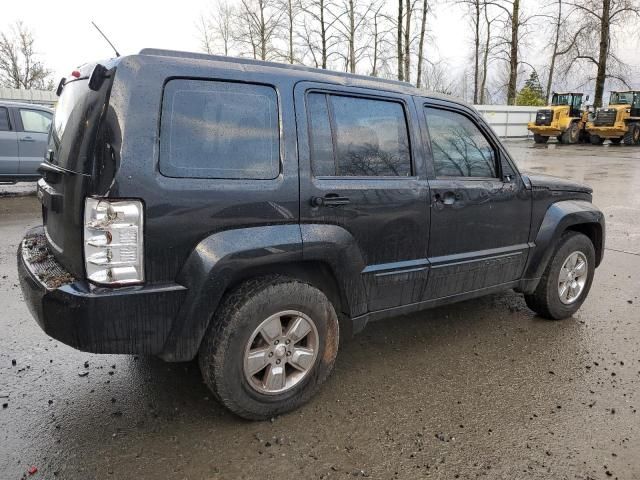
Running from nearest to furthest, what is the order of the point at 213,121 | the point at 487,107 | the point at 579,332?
the point at 213,121, the point at 579,332, the point at 487,107

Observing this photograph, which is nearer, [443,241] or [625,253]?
[443,241]

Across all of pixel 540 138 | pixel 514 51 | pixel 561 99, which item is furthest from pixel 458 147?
pixel 514 51

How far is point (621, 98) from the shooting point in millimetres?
29016

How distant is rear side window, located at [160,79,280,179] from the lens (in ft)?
7.82

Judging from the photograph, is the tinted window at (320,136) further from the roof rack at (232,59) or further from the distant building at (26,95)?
the distant building at (26,95)

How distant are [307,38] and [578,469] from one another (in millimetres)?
38100

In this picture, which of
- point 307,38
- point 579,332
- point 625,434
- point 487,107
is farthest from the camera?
point 307,38

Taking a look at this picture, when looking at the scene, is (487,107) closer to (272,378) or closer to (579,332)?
(579,332)

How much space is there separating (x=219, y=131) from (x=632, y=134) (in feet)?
104

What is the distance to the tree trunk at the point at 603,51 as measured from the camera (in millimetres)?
32797

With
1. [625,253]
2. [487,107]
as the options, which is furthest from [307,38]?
[625,253]

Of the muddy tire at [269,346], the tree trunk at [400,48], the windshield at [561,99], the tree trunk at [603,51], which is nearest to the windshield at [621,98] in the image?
the windshield at [561,99]

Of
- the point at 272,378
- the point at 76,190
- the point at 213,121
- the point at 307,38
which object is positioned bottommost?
the point at 272,378

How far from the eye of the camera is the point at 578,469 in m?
2.43
